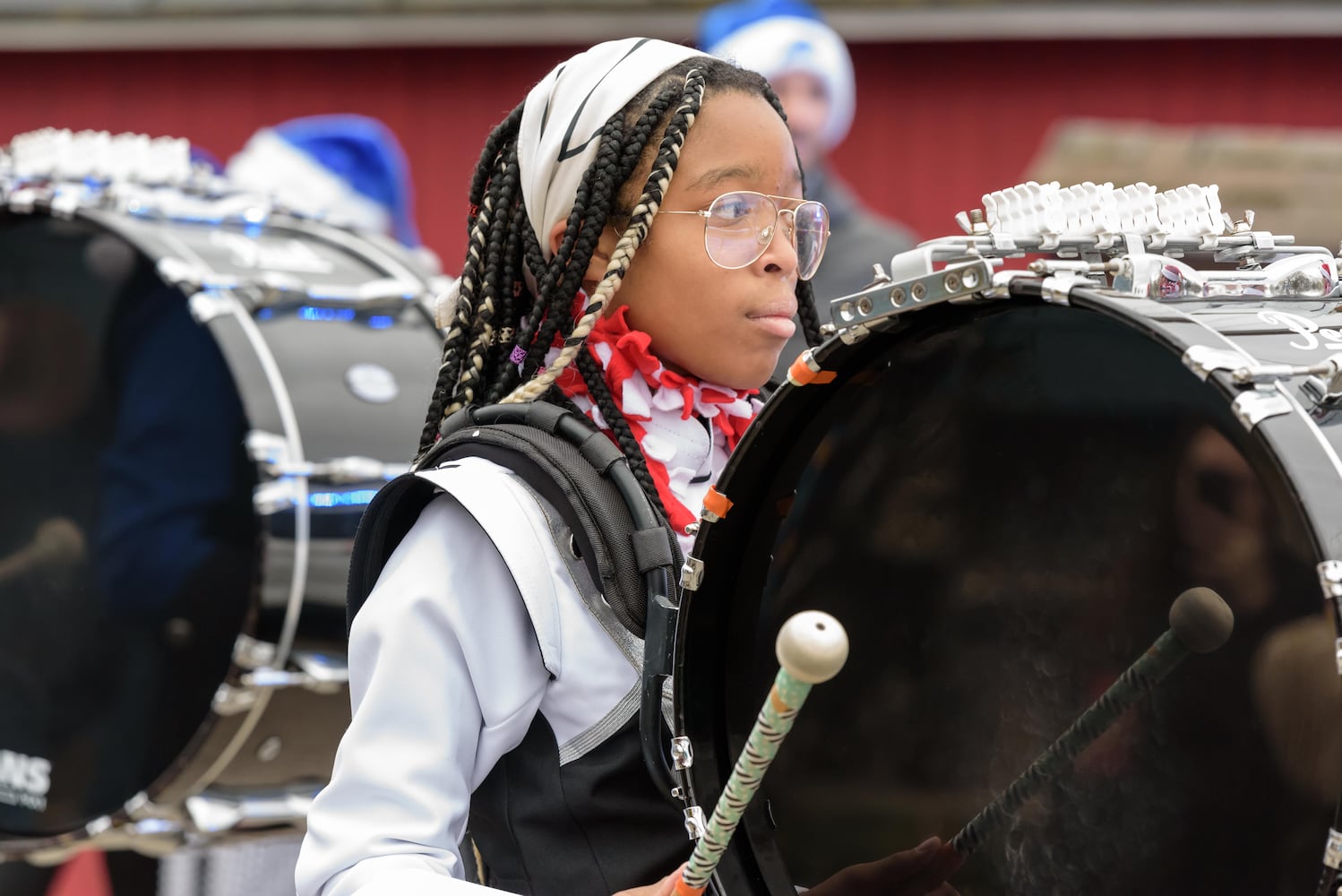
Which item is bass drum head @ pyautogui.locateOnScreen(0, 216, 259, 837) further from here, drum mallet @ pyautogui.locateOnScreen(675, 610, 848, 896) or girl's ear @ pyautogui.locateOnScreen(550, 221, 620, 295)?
drum mallet @ pyautogui.locateOnScreen(675, 610, 848, 896)

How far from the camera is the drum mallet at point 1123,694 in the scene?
1.08 meters

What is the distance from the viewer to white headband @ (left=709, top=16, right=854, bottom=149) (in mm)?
4289

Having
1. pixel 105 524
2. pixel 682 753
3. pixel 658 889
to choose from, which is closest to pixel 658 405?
pixel 682 753

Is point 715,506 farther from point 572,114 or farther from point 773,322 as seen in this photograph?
point 572,114

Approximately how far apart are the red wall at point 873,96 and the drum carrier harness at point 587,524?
544 centimetres

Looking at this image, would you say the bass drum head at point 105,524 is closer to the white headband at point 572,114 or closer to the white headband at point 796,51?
the white headband at point 572,114

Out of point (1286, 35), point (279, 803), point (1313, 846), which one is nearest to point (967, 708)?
point (1313, 846)

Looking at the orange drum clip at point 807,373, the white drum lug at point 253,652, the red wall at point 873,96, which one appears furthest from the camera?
the red wall at point 873,96

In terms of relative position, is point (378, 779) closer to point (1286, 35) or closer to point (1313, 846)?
point (1313, 846)

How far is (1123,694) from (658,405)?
573 mm

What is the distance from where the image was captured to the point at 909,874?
4.19ft

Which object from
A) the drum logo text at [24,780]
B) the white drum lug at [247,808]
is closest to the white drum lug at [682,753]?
the white drum lug at [247,808]

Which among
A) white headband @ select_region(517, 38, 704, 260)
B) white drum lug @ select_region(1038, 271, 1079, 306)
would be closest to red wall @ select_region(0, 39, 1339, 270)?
white headband @ select_region(517, 38, 704, 260)

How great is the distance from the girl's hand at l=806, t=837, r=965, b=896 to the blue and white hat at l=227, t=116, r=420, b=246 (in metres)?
4.49
